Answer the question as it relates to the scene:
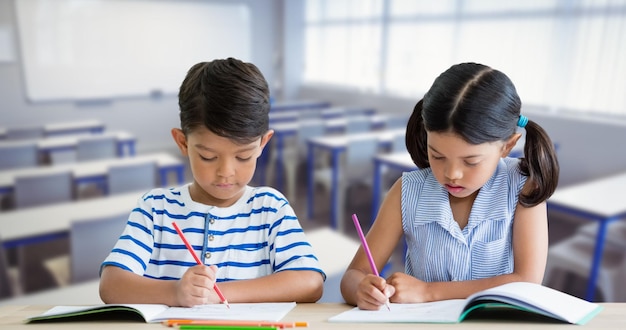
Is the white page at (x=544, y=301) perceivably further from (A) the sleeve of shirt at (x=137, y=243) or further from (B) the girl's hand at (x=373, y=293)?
(A) the sleeve of shirt at (x=137, y=243)

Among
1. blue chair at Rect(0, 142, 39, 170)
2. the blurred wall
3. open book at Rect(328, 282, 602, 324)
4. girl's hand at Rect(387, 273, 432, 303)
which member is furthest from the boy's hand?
the blurred wall

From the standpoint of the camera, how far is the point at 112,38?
635 cm

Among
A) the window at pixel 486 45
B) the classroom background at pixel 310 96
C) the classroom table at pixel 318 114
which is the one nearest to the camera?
the classroom background at pixel 310 96

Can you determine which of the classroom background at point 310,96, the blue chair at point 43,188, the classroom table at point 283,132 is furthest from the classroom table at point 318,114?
the blue chair at point 43,188

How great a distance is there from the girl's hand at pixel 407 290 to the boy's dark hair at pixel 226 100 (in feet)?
1.23

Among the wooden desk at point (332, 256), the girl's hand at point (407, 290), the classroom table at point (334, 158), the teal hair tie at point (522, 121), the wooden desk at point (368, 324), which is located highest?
the teal hair tie at point (522, 121)

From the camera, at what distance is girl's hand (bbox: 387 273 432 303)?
33.1 inches

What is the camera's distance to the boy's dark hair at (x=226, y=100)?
868 mm

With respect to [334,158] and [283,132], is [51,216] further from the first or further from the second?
[283,132]

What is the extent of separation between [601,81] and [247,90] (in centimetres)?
403

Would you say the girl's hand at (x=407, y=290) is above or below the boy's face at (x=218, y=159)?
below

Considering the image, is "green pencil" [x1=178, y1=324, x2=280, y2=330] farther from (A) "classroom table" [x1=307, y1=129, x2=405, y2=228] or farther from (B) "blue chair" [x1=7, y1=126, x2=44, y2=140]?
(B) "blue chair" [x1=7, y1=126, x2=44, y2=140]

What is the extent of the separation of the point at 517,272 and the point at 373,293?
1.14 ft

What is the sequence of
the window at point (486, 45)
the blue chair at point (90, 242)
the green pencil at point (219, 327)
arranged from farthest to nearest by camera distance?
1. the window at point (486, 45)
2. the blue chair at point (90, 242)
3. the green pencil at point (219, 327)
